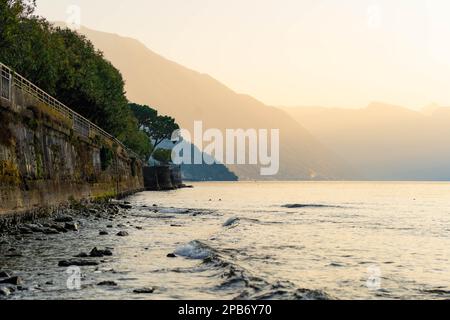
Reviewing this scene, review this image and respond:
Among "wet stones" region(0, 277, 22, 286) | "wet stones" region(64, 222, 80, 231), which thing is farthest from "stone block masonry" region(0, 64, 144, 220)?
"wet stones" region(0, 277, 22, 286)

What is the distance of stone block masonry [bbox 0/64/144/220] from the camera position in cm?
2378

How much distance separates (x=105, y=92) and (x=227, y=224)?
4621cm

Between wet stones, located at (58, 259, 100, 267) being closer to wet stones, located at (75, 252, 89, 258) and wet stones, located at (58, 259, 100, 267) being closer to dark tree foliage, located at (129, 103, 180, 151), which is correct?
wet stones, located at (75, 252, 89, 258)

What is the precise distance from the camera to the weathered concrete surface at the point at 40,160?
2364 centimetres

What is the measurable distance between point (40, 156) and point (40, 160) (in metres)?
0.33

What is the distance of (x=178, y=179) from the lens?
15112 centimetres

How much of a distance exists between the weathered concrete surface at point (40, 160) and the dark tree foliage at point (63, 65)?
7788mm

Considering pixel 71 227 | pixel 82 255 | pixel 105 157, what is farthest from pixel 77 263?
pixel 105 157

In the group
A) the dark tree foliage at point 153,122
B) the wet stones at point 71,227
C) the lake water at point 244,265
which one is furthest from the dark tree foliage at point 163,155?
the wet stones at point 71,227

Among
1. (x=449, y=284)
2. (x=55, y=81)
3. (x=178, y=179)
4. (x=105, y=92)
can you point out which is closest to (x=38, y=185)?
(x=449, y=284)

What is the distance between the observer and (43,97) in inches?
1341

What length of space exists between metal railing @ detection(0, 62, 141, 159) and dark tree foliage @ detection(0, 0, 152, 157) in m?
3.13

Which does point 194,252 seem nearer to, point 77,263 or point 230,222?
point 77,263
